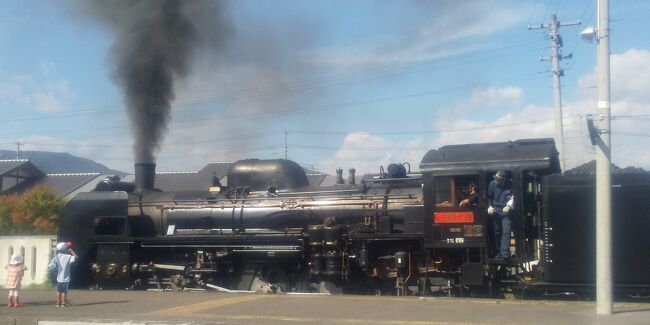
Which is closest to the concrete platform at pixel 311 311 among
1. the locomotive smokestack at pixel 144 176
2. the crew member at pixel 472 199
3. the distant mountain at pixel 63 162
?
the crew member at pixel 472 199

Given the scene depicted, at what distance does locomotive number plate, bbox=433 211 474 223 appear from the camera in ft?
38.8

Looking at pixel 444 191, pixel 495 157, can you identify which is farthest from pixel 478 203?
pixel 495 157

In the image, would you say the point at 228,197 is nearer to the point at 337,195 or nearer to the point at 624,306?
the point at 337,195

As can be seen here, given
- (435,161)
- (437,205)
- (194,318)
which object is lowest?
(194,318)

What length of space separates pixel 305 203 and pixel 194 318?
4.62 m

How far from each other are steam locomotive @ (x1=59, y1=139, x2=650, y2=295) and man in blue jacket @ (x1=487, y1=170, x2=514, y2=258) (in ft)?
0.40

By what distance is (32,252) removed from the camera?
18016mm

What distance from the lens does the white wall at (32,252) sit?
1784 cm

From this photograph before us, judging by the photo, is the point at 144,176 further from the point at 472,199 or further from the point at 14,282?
the point at 472,199

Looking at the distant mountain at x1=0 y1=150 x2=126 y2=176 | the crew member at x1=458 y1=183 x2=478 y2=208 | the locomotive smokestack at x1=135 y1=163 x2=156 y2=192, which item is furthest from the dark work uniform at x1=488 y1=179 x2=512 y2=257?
the distant mountain at x1=0 y1=150 x2=126 y2=176

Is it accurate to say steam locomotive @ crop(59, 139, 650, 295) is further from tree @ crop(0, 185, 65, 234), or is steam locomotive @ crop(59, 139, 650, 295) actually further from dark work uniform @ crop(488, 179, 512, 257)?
tree @ crop(0, 185, 65, 234)

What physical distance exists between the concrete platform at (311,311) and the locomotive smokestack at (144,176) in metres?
4.02

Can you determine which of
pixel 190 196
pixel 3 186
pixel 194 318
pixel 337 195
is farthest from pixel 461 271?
pixel 3 186

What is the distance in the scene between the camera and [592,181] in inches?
435
